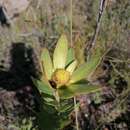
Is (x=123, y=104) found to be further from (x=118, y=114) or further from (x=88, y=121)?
(x=88, y=121)

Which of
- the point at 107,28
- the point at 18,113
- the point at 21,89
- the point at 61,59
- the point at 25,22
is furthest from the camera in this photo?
the point at 25,22

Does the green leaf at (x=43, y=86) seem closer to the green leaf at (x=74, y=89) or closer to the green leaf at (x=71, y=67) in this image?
the green leaf at (x=74, y=89)

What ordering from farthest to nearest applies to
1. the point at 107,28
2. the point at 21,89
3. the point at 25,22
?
the point at 25,22
the point at 107,28
the point at 21,89

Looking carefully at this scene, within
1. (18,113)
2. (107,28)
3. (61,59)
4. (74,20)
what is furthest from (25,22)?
(61,59)

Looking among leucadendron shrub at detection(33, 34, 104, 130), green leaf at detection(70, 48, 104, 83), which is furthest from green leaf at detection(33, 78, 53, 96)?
green leaf at detection(70, 48, 104, 83)

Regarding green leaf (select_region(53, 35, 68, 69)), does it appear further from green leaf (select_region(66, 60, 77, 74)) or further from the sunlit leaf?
the sunlit leaf

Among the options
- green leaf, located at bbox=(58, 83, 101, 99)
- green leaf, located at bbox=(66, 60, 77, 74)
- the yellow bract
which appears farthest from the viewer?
green leaf, located at bbox=(66, 60, 77, 74)
